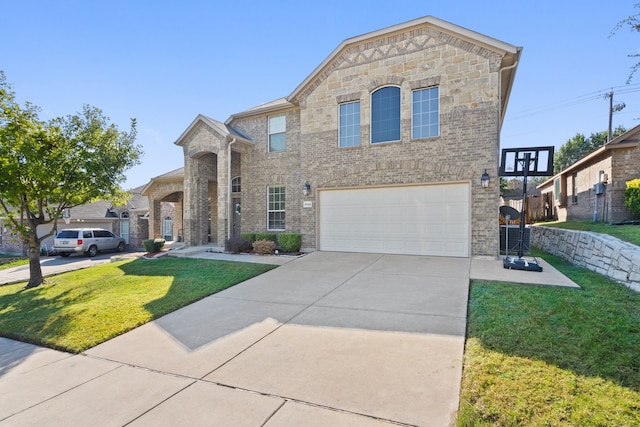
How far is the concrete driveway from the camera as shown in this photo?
281cm

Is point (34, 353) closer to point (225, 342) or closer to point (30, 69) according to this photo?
point (225, 342)

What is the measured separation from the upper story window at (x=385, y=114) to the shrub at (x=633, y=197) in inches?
354

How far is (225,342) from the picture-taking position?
4371 mm

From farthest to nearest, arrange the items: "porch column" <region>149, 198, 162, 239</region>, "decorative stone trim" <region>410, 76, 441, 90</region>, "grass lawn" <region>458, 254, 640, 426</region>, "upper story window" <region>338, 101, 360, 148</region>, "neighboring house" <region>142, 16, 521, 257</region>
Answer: "porch column" <region>149, 198, 162, 239</region> → "upper story window" <region>338, 101, 360, 148</region> → "decorative stone trim" <region>410, 76, 441, 90</region> → "neighboring house" <region>142, 16, 521, 257</region> → "grass lawn" <region>458, 254, 640, 426</region>

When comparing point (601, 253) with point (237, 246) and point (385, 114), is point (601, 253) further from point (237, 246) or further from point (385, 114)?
point (237, 246)

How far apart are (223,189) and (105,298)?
21.8 ft

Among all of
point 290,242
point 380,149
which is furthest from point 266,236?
point 380,149

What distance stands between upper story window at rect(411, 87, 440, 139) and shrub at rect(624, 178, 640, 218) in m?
7.92

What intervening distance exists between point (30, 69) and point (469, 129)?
13.5 metres

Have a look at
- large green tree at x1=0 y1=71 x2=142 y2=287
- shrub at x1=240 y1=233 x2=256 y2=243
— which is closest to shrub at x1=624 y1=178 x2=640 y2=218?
shrub at x1=240 y1=233 x2=256 y2=243

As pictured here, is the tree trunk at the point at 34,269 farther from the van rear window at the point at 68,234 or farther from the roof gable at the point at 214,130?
the van rear window at the point at 68,234

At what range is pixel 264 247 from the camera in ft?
39.1

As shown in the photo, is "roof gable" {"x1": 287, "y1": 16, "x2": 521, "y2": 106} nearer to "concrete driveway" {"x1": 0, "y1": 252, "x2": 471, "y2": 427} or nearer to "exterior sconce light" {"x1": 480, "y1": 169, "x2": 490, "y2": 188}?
"exterior sconce light" {"x1": 480, "y1": 169, "x2": 490, "y2": 188}

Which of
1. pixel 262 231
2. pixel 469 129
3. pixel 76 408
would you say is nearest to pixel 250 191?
pixel 262 231
